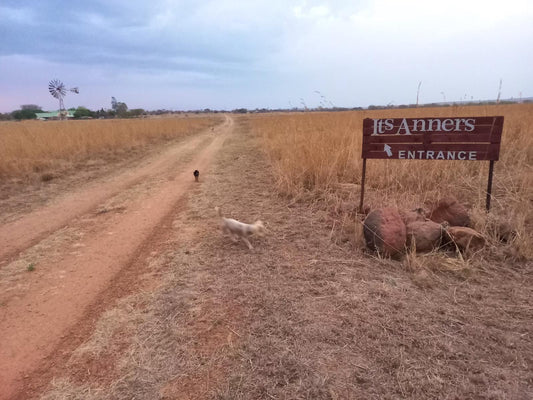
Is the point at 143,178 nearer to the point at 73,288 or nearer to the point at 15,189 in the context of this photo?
the point at 15,189

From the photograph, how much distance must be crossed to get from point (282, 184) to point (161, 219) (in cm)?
208

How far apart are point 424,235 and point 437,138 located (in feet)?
4.30

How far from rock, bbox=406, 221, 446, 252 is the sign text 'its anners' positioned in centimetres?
100

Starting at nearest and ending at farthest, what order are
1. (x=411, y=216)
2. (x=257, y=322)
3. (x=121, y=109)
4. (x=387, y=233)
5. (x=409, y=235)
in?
(x=257, y=322) < (x=387, y=233) < (x=409, y=235) < (x=411, y=216) < (x=121, y=109)

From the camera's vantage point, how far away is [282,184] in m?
5.91

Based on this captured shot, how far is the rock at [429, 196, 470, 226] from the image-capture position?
12.6 ft

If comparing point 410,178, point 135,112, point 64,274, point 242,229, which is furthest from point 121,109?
point 242,229

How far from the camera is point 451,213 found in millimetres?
3877

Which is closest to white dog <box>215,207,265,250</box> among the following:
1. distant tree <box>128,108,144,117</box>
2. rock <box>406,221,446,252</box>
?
rock <box>406,221,446,252</box>

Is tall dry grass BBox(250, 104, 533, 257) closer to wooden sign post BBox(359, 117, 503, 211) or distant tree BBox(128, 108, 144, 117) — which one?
wooden sign post BBox(359, 117, 503, 211)

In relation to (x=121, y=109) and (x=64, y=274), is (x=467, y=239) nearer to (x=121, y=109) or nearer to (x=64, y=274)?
(x=64, y=274)

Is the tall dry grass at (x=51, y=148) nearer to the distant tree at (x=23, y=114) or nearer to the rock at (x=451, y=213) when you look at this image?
the rock at (x=451, y=213)

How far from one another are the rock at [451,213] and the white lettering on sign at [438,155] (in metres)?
0.51

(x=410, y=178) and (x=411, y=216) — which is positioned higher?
(x=410, y=178)
